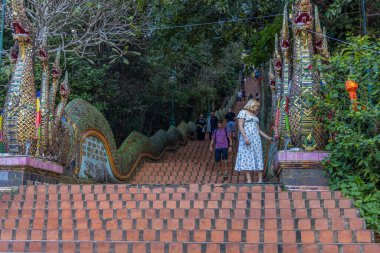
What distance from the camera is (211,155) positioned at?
15180 millimetres

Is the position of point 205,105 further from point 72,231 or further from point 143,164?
point 72,231

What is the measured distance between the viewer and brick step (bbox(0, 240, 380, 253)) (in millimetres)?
5113

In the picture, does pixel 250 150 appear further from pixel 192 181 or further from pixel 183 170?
pixel 183 170

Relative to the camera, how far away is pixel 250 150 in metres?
8.05

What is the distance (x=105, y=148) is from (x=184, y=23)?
4684 mm

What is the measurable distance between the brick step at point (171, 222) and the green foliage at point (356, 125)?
571 mm

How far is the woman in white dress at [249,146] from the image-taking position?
7992 mm

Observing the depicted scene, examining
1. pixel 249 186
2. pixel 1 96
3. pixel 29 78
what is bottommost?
pixel 249 186

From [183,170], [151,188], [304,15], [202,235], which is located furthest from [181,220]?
[183,170]

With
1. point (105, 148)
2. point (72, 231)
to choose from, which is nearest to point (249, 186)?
point (72, 231)

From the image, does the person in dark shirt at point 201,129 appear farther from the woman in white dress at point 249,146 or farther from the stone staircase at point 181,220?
the stone staircase at point 181,220

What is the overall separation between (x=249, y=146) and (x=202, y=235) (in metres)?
2.81

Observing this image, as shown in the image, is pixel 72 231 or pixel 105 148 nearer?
pixel 72 231

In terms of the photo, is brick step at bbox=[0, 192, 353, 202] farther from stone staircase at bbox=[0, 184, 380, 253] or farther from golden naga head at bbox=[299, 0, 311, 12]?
golden naga head at bbox=[299, 0, 311, 12]
